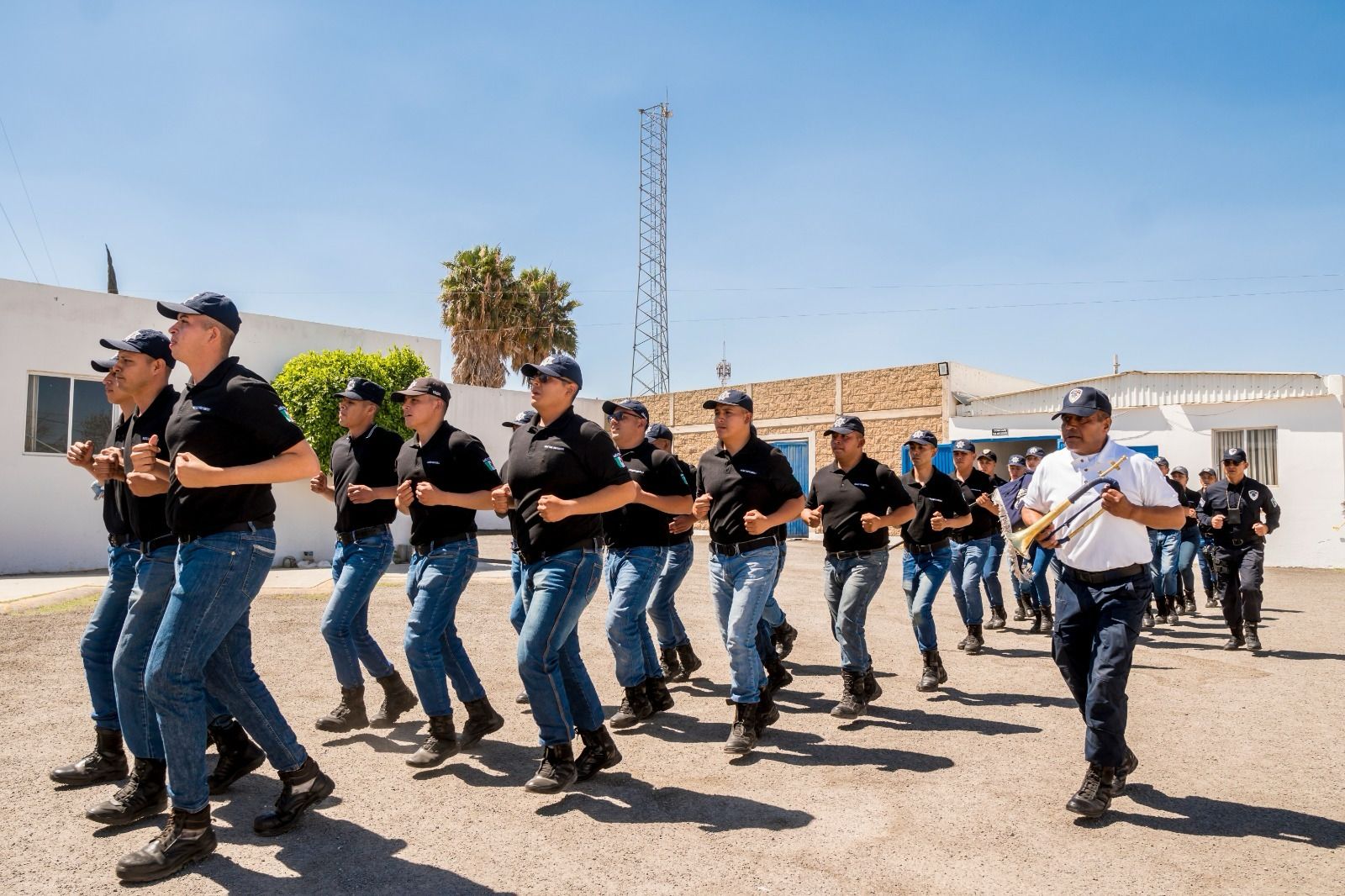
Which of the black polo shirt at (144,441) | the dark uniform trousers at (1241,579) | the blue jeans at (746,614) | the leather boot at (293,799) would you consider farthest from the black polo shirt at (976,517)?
the black polo shirt at (144,441)

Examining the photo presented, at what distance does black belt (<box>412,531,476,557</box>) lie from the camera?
5.17m

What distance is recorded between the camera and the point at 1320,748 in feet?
17.6

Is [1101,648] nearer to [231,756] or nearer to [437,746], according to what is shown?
[437,746]

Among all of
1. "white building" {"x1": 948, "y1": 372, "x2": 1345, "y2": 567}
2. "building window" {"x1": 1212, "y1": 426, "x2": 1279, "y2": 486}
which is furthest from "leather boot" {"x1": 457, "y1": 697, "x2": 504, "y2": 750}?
"building window" {"x1": 1212, "y1": 426, "x2": 1279, "y2": 486}

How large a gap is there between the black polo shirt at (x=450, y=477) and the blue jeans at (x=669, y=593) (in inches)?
68.0

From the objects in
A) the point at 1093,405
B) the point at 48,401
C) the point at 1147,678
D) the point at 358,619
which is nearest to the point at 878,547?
the point at 1093,405

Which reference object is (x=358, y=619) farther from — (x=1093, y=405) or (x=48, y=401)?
(x=48, y=401)

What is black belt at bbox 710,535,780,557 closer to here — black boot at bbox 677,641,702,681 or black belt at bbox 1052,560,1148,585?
black belt at bbox 1052,560,1148,585

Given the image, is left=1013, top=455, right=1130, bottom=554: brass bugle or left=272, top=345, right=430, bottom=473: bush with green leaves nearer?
left=1013, top=455, right=1130, bottom=554: brass bugle

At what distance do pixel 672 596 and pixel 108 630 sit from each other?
391 cm

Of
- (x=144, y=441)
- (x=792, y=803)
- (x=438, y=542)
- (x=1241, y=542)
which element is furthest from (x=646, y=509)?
(x=1241, y=542)

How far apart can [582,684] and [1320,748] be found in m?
4.72

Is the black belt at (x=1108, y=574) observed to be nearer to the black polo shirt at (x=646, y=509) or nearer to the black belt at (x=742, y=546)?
the black belt at (x=742, y=546)

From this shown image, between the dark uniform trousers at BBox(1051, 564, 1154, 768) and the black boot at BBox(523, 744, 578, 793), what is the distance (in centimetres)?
264
